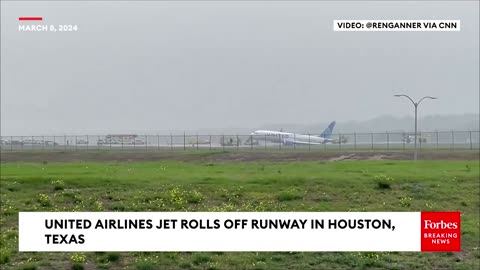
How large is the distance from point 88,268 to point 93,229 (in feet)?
2.18

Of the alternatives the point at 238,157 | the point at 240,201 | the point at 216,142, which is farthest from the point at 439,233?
the point at 216,142

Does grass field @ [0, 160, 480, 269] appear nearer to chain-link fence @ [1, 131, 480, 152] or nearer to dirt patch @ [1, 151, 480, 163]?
dirt patch @ [1, 151, 480, 163]

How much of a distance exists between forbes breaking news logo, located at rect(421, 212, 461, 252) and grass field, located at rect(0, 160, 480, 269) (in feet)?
0.53

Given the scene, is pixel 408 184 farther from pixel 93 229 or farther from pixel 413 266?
pixel 93 229

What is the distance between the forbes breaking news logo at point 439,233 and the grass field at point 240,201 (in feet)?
0.53

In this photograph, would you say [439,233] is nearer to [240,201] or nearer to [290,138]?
[240,201]

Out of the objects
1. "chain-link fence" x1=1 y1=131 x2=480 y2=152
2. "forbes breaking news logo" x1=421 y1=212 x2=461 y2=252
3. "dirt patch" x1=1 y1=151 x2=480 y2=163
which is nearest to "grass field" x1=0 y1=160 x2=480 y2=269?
"forbes breaking news logo" x1=421 y1=212 x2=461 y2=252

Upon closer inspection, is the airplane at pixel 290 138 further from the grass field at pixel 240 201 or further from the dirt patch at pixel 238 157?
the grass field at pixel 240 201

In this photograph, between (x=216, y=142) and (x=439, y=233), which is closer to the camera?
(x=439, y=233)

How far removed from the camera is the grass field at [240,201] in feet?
27.3

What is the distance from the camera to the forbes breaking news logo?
8.61 meters

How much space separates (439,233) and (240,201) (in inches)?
200

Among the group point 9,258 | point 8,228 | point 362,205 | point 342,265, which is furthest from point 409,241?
point 8,228

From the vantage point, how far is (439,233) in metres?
8.99
